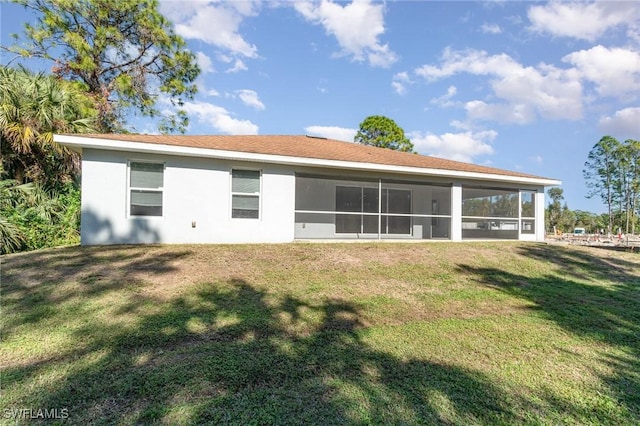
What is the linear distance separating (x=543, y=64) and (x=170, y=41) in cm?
1957

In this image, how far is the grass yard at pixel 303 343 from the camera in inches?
103

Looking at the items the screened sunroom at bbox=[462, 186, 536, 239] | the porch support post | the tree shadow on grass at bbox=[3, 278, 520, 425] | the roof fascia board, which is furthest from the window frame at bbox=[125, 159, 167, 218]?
Result: the screened sunroom at bbox=[462, 186, 536, 239]

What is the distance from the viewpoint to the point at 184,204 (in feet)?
29.3

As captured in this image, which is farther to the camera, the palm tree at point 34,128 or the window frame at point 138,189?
the palm tree at point 34,128

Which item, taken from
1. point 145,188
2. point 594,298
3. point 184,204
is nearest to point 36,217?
point 145,188

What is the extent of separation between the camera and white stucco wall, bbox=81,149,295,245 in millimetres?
8203

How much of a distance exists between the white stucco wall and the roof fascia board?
33cm

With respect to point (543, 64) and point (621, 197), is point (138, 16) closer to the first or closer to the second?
point (543, 64)

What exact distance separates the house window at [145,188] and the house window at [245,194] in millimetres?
1919

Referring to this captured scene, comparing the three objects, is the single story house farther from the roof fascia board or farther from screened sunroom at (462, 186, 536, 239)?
screened sunroom at (462, 186, 536, 239)

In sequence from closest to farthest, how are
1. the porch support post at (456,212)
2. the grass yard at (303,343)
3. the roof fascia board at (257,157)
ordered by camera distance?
the grass yard at (303,343) < the roof fascia board at (257,157) < the porch support post at (456,212)

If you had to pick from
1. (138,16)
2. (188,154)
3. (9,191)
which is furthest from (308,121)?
(9,191)

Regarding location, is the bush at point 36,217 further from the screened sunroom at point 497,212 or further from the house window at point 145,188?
the screened sunroom at point 497,212

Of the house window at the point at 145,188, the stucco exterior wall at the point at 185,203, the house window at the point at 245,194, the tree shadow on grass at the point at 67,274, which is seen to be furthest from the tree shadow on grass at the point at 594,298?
the house window at the point at 145,188
